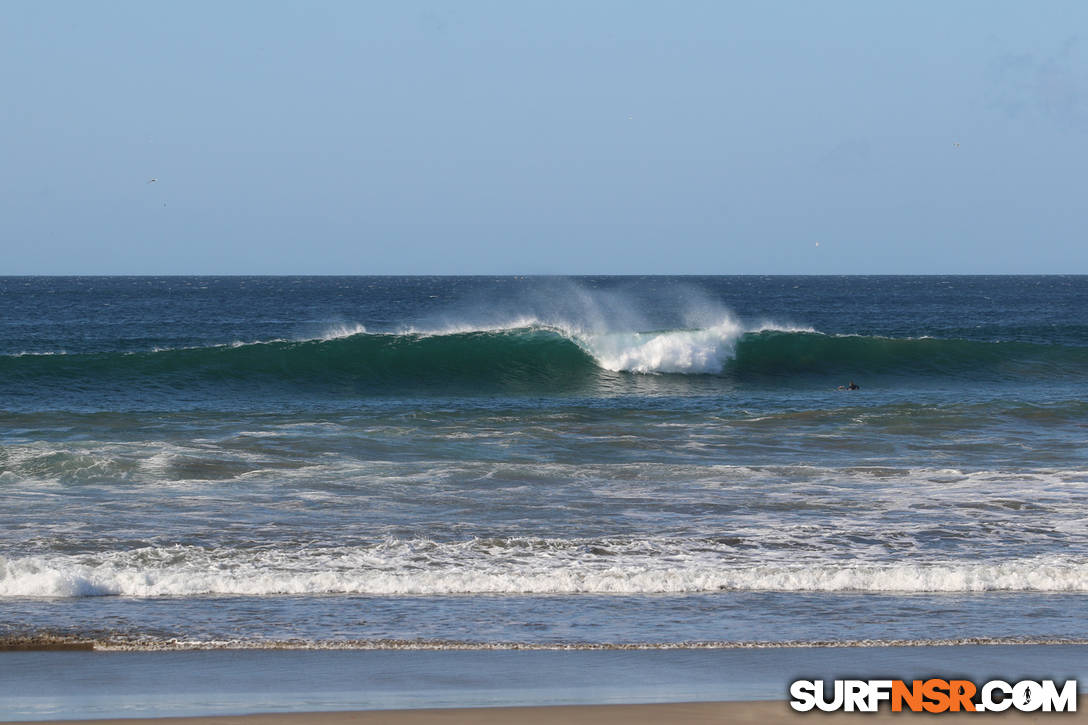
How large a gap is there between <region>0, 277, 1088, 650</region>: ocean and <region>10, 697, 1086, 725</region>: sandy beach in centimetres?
106

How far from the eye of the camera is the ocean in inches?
280

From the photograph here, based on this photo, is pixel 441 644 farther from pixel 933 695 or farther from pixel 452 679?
pixel 933 695

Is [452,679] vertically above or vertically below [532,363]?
below

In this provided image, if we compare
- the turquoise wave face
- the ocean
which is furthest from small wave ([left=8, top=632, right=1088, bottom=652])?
the turquoise wave face

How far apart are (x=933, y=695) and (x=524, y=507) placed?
5.68 meters

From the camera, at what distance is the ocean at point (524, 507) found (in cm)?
711

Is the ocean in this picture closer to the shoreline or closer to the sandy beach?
the shoreline

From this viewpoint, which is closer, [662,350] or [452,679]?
[452,679]

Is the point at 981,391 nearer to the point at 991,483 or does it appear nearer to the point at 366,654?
the point at 991,483

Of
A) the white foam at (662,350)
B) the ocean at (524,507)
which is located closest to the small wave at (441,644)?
the ocean at (524,507)

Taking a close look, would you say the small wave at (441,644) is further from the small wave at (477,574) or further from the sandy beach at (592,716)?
the small wave at (477,574)

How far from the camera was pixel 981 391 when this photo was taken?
24188 millimetres

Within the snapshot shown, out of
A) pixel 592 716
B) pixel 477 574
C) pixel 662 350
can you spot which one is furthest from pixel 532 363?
pixel 592 716

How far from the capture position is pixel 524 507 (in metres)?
11.0
